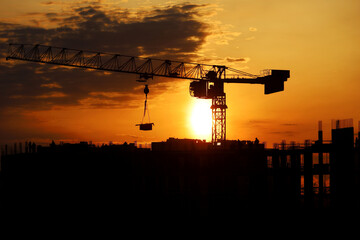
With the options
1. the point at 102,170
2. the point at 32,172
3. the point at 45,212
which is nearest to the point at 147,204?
the point at 102,170

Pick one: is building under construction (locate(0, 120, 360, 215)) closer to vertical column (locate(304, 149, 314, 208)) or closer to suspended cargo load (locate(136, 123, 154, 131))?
vertical column (locate(304, 149, 314, 208))

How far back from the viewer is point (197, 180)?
6519cm

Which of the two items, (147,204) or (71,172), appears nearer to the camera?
(147,204)

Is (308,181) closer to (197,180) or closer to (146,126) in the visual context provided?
(197,180)

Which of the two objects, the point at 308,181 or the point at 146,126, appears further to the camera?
the point at 146,126

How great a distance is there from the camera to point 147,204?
65562 mm

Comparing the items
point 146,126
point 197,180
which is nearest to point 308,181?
point 197,180

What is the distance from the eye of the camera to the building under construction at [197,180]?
62.9m

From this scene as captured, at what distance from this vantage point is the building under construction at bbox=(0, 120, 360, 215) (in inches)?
→ 2475

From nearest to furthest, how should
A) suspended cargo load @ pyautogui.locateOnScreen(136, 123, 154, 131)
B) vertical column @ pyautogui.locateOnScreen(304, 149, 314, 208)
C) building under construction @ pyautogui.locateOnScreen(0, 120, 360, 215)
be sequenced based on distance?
building under construction @ pyautogui.locateOnScreen(0, 120, 360, 215) → vertical column @ pyautogui.locateOnScreen(304, 149, 314, 208) → suspended cargo load @ pyautogui.locateOnScreen(136, 123, 154, 131)

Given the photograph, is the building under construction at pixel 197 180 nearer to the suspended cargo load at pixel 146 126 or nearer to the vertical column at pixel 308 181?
the vertical column at pixel 308 181

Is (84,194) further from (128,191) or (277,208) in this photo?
(277,208)

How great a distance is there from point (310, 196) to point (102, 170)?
30009mm

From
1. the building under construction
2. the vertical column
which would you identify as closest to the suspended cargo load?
the building under construction
